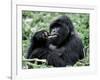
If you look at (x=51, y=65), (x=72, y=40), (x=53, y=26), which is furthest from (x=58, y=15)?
(x=51, y=65)

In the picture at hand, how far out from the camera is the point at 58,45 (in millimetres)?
2229

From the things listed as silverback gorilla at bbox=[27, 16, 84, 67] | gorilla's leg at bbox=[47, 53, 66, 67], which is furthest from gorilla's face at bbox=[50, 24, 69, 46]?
gorilla's leg at bbox=[47, 53, 66, 67]

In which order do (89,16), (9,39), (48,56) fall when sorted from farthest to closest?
(89,16) → (48,56) → (9,39)

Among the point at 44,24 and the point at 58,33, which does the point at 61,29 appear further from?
the point at 44,24

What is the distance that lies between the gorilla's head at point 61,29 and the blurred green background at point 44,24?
0.04 meters

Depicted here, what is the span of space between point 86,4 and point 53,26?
443 mm

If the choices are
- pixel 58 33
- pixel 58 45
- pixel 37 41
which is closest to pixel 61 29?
pixel 58 33

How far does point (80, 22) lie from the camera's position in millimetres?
2318

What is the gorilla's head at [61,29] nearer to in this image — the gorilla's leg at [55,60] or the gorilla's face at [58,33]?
the gorilla's face at [58,33]

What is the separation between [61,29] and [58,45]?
0.17m

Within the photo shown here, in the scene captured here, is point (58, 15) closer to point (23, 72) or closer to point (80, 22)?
point (80, 22)

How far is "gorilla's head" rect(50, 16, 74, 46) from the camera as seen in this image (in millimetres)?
2215

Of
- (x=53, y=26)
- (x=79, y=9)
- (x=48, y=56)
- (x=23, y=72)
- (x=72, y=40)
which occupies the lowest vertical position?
(x=23, y=72)

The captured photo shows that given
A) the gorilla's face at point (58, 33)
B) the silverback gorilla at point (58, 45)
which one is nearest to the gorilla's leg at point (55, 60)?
the silverback gorilla at point (58, 45)
